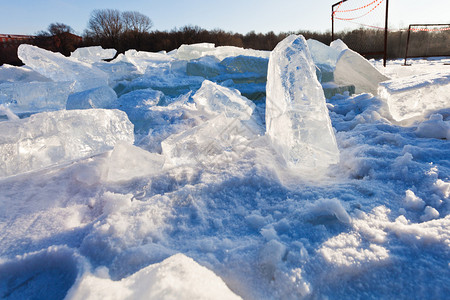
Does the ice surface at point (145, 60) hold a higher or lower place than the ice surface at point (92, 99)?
higher

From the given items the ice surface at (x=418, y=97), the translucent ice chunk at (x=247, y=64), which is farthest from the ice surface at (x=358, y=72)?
the ice surface at (x=418, y=97)

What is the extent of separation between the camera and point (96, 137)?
55.1 inches

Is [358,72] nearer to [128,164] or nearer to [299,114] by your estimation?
[299,114]

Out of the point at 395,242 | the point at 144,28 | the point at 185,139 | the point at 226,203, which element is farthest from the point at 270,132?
the point at 144,28

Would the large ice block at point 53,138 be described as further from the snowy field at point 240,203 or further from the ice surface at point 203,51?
the ice surface at point 203,51

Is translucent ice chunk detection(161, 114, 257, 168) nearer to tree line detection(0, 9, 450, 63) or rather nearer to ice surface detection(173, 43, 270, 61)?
ice surface detection(173, 43, 270, 61)

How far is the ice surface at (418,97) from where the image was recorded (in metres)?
1.83

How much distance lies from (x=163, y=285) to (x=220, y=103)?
172 cm

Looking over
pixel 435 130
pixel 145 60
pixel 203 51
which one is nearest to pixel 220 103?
pixel 435 130

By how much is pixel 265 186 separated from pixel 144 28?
25981mm

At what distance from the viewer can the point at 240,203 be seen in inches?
37.5

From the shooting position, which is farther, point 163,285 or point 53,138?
point 53,138

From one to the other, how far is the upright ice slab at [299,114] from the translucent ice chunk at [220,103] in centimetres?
70

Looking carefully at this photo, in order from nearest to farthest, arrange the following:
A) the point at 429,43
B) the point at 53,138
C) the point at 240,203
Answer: the point at 240,203 → the point at 53,138 → the point at 429,43
